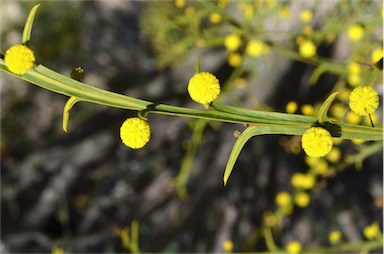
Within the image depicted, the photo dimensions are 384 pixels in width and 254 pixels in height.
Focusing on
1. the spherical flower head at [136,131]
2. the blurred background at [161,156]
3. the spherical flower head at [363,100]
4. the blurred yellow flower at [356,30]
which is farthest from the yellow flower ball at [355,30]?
the spherical flower head at [136,131]

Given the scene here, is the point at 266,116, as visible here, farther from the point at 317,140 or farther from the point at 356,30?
the point at 356,30

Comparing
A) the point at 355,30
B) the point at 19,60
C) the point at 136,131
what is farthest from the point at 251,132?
the point at 355,30

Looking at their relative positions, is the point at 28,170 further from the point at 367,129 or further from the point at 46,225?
the point at 367,129

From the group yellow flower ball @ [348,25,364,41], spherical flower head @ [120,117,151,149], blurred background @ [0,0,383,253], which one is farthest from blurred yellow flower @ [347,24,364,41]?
spherical flower head @ [120,117,151,149]

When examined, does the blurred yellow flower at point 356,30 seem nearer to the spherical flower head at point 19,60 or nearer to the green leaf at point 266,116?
the green leaf at point 266,116

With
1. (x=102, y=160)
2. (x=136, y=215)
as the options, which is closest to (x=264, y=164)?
(x=136, y=215)

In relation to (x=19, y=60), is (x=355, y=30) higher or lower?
higher
